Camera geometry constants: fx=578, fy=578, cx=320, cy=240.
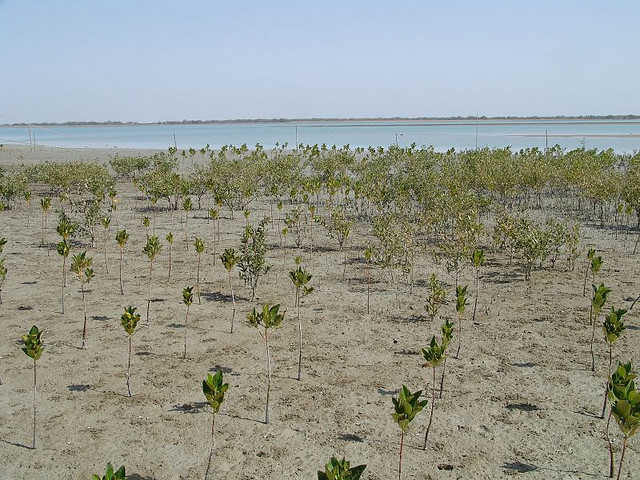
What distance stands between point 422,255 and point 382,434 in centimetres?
865

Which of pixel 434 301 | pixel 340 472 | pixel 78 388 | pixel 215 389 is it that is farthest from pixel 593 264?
pixel 78 388

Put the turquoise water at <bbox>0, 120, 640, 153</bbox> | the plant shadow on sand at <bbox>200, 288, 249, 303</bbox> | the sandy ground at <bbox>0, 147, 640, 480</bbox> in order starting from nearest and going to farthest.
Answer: the sandy ground at <bbox>0, 147, 640, 480</bbox>, the plant shadow on sand at <bbox>200, 288, 249, 303</bbox>, the turquoise water at <bbox>0, 120, 640, 153</bbox>

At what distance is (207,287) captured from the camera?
1155 centimetres

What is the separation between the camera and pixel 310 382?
750 cm

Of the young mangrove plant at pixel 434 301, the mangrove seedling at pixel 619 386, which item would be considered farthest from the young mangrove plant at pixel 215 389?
the young mangrove plant at pixel 434 301

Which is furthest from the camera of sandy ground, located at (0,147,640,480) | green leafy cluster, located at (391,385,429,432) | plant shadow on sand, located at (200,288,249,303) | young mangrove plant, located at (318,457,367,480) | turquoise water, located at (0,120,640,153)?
turquoise water, located at (0,120,640,153)

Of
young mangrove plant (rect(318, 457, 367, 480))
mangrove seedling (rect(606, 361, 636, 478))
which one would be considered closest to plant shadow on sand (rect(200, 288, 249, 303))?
mangrove seedling (rect(606, 361, 636, 478))

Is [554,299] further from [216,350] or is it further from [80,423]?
[80,423]

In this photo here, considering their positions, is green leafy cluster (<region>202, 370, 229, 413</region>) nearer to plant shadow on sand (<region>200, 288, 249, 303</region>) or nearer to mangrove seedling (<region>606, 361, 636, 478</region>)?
mangrove seedling (<region>606, 361, 636, 478</region>)

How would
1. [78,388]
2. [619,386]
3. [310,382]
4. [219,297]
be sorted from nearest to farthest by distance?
[619,386] → [78,388] → [310,382] → [219,297]

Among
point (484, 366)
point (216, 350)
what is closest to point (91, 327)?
point (216, 350)

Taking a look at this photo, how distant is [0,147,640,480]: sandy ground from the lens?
5820mm

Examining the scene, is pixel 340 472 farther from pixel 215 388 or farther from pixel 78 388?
pixel 78 388

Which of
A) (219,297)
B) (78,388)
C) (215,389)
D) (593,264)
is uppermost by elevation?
(593,264)
